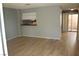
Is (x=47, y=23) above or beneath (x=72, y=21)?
beneath

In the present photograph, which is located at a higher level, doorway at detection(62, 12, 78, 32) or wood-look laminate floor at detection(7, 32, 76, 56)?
doorway at detection(62, 12, 78, 32)

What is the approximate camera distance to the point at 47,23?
6.39 metres

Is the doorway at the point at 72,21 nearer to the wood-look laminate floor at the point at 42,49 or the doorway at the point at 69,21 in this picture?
the doorway at the point at 69,21

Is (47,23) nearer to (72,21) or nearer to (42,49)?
(42,49)

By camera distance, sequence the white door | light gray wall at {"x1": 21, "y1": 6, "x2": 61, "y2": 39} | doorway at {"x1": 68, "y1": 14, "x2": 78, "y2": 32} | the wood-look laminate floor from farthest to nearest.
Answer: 1. doorway at {"x1": 68, "y1": 14, "x2": 78, "y2": 32}
2. light gray wall at {"x1": 21, "y1": 6, "x2": 61, "y2": 39}
3. the wood-look laminate floor
4. the white door

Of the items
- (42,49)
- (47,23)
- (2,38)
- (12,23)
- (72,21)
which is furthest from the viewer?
(72,21)

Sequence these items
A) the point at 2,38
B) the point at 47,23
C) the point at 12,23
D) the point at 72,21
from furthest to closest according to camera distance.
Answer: the point at 72,21, the point at 12,23, the point at 47,23, the point at 2,38

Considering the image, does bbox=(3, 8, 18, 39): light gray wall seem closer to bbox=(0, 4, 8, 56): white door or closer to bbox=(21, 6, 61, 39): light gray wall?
bbox=(21, 6, 61, 39): light gray wall

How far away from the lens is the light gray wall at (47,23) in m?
6.10

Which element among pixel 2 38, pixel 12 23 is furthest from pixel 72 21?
pixel 2 38

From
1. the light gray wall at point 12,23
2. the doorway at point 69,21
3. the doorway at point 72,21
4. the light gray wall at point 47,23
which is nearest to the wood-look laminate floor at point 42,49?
the light gray wall at point 47,23

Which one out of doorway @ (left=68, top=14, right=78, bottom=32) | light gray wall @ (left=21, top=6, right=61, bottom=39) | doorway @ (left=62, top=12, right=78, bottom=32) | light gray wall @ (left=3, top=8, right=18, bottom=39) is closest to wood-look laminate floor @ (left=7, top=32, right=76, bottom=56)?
light gray wall @ (left=21, top=6, right=61, bottom=39)

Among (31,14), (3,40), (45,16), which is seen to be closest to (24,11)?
(31,14)

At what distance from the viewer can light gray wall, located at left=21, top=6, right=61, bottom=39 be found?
6.10 m
